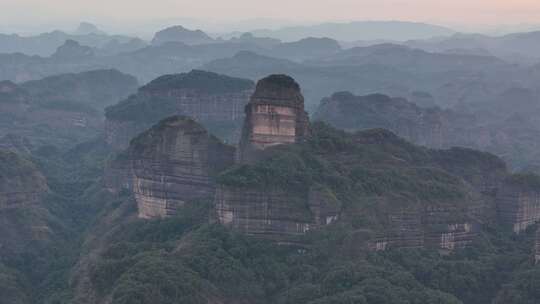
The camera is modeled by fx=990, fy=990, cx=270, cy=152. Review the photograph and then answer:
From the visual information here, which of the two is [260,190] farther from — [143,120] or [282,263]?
[143,120]

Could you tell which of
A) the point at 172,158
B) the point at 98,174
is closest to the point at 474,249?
the point at 172,158

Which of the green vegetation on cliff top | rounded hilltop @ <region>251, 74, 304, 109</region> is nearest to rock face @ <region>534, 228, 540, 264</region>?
rounded hilltop @ <region>251, 74, 304, 109</region>

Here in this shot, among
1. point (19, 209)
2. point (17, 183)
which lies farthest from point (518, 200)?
point (17, 183)

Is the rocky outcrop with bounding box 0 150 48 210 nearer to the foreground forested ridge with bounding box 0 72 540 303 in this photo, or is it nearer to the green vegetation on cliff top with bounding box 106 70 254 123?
the foreground forested ridge with bounding box 0 72 540 303

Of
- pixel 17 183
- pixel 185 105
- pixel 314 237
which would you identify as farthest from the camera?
pixel 185 105

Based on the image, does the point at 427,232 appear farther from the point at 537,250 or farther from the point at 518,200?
the point at 518,200

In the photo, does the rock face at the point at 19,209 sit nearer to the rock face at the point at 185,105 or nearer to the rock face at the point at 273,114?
the rock face at the point at 273,114

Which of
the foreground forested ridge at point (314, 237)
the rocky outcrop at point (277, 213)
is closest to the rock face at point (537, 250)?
the foreground forested ridge at point (314, 237)
